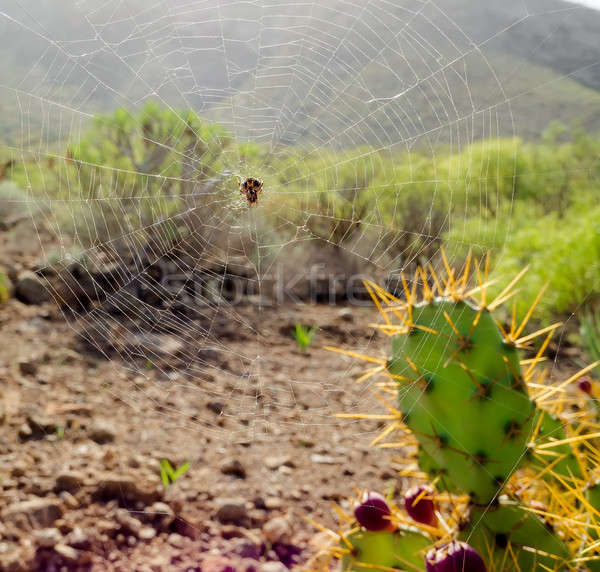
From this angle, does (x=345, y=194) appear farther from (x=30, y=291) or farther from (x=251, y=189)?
(x=30, y=291)

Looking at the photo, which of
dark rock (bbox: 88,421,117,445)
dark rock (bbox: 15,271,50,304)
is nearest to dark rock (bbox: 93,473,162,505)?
dark rock (bbox: 88,421,117,445)

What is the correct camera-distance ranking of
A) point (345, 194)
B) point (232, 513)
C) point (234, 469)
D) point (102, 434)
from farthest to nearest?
point (345, 194)
point (102, 434)
point (234, 469)
point (232, 513)

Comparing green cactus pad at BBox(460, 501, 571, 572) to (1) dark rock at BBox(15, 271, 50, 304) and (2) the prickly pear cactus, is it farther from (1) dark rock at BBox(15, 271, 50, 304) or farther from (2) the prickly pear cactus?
(1) dark rock at BBox(15, 271, 50, 304)

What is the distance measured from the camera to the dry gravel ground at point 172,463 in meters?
1.82

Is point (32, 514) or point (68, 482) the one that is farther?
point (68, 482)

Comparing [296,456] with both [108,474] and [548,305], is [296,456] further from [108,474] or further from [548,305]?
[548,305]

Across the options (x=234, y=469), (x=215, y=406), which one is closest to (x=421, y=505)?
(x=234, y=469)

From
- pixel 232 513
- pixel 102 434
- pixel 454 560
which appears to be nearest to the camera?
pixel 454 560

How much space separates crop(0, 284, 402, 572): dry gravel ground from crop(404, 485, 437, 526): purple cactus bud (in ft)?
0.76

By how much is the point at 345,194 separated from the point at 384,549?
9.75 feet

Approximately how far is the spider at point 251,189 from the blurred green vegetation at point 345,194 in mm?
78

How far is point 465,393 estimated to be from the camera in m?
1.07

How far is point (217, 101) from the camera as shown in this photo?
137 centimetres

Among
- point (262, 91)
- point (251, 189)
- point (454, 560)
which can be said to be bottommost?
point (454, 560)
